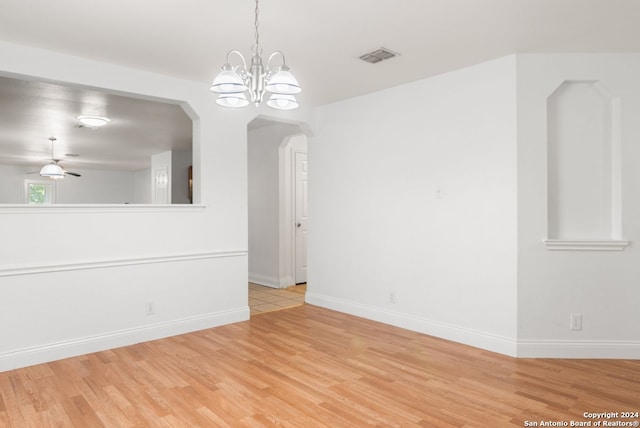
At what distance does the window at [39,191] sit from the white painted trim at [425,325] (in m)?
10.1

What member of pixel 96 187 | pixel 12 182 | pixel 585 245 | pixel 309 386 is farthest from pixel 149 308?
pixel 96 187

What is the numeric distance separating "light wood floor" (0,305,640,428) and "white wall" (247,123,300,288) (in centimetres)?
265

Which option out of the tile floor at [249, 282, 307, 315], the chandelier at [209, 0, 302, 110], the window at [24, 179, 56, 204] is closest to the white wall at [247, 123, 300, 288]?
the tile floor at [249, 282, 307, 315]

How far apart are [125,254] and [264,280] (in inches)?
120

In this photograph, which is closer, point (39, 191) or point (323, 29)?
point (323, 29)

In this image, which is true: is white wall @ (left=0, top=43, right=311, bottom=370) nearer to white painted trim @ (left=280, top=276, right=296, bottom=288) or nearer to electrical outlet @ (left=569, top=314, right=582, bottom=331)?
white painted trim @ (left=280, top=276, right=296, bottom=288)

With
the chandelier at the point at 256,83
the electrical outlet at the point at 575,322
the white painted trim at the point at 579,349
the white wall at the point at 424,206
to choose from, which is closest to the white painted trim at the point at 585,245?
the white wall at the point at 424,206

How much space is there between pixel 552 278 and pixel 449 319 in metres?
0.98

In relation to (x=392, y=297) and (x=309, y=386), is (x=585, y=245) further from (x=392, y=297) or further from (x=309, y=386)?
(x=309, y=386)

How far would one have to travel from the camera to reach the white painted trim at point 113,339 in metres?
3.23

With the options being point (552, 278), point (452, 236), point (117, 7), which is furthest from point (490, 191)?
point (117, 7)

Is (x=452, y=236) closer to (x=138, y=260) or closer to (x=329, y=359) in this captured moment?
(x=329, y=359)

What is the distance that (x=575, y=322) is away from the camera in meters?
3.45

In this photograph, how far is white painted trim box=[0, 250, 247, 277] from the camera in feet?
10.7
